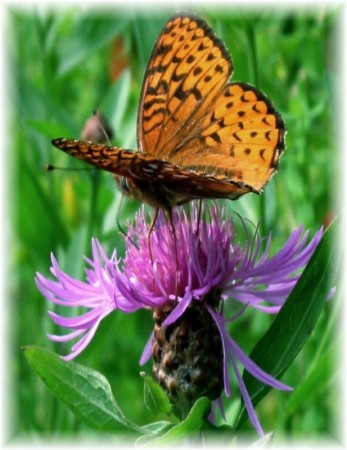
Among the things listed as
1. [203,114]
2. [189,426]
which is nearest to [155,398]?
[189,426]

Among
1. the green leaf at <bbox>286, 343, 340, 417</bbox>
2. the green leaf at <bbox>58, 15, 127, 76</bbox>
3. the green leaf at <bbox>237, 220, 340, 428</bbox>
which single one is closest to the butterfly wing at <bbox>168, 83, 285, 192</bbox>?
the green leaf at <bbox>237, 220, 340, 428</bbox>

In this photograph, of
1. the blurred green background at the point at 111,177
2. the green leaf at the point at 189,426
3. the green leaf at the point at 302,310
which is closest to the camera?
the green leaf at the point at 189,426

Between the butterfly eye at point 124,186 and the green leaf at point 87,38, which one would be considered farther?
the green leaf at point 87,38

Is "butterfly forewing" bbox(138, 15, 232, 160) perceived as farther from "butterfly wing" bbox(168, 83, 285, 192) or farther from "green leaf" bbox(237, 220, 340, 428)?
"green leaf" bbox(237, 220, 340, 428)

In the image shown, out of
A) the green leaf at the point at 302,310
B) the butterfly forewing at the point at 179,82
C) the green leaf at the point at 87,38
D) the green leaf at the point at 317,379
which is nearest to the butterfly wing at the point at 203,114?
the butterfly forewing at the point at 179,82

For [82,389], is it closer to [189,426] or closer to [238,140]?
[189,426]

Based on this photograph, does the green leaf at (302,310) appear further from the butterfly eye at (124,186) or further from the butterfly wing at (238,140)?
the butterfly eye at (124,186)
